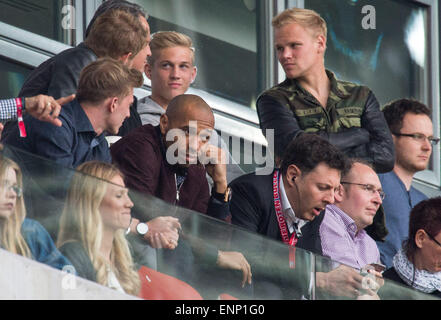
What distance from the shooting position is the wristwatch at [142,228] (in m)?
5.16

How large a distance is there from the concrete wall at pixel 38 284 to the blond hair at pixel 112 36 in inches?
76.4

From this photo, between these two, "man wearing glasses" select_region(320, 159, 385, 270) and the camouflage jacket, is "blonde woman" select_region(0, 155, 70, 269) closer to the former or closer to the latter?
"man wearing glasses" select_region(320, 159, 385, 270)

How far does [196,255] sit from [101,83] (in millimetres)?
1228

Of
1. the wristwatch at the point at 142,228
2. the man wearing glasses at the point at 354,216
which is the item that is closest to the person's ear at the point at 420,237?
the man wearing glasses at the point at 354,216

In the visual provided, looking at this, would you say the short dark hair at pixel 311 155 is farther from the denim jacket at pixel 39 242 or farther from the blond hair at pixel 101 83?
the denim jacket at pixel 39 242

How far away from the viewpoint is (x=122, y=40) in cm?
674

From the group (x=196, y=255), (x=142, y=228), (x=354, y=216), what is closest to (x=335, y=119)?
(x=354, y=216)

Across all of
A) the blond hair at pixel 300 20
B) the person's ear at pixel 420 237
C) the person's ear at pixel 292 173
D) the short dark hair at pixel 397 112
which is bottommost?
the person's ear at pixel 420 237

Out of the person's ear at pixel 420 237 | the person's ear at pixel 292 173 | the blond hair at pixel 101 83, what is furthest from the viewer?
the person's ear at pixel 420 237

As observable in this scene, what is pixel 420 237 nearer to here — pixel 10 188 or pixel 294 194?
pixel 294 194

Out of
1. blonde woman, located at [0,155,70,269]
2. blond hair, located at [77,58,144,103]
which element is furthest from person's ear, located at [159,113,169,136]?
blonde woman, located at [0,155,70,269]

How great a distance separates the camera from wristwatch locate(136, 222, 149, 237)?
5.16m

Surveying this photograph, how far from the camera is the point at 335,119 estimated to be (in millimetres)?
7199

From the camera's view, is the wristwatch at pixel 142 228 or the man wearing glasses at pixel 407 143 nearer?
the wristwatch at pixel 142 228
